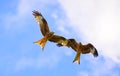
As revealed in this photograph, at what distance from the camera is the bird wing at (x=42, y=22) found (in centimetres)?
1447

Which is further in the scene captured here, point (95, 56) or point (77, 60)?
point (95, 56)

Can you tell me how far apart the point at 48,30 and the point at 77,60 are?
8.39 ft

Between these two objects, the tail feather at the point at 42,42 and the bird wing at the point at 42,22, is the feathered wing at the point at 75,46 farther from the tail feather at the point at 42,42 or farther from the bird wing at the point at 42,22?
the tail feather at the point at 42,42

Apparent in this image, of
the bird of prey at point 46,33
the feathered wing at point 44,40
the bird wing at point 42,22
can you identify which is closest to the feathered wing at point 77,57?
the bird of prey at point 46,33

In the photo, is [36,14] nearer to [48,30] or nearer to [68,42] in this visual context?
[48,30]

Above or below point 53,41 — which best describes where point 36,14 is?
above

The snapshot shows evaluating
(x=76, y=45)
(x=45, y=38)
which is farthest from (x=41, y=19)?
(x=76, y=45)

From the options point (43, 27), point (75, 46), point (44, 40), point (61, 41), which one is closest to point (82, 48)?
point (75, 46)

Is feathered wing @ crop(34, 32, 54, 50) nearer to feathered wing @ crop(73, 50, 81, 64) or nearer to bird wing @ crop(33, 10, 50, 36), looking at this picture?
bird wing @ crop(33, 10, 50, 36)

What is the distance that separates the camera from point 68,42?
1523 centimetres

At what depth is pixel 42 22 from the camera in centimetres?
1487

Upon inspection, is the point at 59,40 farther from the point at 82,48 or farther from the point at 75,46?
the point at 82,48

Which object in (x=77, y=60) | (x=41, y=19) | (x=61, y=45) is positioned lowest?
(x=77, y=60)

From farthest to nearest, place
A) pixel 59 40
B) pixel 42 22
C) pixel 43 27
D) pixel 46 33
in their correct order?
pixel 59 40, pixel 42 22, pixel 43 27, pixel 46 33
